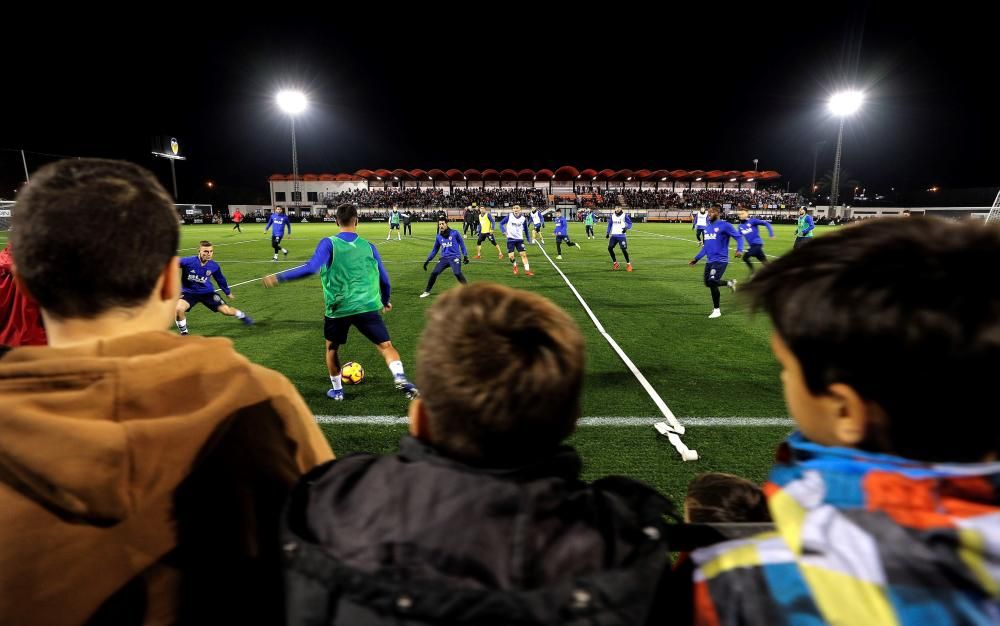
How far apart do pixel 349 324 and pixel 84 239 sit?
4.67m

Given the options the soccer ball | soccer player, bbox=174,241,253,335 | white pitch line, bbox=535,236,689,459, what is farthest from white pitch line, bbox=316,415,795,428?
soccer player, bbox=174,241,253,335

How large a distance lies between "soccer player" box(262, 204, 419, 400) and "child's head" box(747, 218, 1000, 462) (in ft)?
16.4

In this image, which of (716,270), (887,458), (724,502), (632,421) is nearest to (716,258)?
(716,270)

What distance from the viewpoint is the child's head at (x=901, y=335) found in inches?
34.5

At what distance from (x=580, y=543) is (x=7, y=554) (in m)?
1.13

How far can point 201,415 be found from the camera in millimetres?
1093

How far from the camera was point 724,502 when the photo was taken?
166cm

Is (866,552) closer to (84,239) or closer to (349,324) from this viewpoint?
(84,239)

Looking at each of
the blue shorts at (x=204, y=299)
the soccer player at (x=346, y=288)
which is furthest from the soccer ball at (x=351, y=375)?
the blue shorts at (x=204, y=299)

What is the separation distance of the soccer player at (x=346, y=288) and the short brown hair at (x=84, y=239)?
4.33 metres

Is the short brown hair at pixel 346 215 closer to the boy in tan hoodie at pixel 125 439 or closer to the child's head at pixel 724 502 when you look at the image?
the boy in tan hoodie at pixel 125 439

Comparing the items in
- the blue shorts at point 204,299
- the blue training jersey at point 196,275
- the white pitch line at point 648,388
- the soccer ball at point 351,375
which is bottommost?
the white pitch line at point 648,388

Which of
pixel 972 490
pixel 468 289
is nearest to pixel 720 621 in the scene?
pixel 972 490

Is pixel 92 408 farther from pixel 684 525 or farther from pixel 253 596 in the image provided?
pixel 684 525
